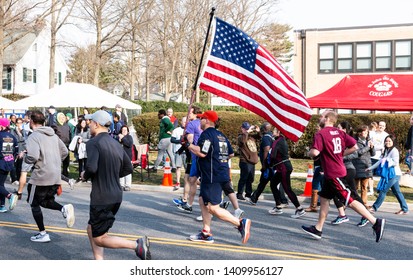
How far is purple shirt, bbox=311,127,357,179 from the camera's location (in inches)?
314

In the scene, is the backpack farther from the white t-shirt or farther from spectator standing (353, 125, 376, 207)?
the white t-shirt

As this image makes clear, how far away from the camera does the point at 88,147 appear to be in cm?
583

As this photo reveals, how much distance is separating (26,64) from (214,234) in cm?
5344

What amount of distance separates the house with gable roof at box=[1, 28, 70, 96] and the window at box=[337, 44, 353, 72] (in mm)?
32039

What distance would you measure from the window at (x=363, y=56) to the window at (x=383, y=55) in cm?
45

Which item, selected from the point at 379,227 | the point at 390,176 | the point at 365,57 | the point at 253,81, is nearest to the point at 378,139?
the point at 390,176

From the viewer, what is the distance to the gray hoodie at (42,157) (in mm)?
7750

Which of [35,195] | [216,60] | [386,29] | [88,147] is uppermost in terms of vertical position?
[386,29]

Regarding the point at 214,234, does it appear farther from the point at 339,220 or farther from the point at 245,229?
the point at 339,220

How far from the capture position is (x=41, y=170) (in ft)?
25.7

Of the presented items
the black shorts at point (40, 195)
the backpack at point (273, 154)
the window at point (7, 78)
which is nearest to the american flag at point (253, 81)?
the backpack at point (273, 154)
